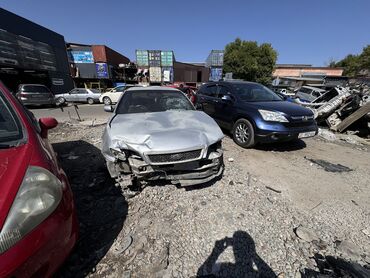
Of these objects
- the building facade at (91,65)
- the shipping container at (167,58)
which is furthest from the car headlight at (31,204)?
the shipping container at (167,58)

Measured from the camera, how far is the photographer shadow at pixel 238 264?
1799 millimetres

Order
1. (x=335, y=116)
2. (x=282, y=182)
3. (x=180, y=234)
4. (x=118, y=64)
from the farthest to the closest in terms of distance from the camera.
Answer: (x=118, y=64)
(x=335, y=116)
(x=282, y=182)
(x=180, y=234)

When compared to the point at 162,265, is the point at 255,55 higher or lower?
higher

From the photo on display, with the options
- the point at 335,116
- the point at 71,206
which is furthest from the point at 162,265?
the point at 335,116

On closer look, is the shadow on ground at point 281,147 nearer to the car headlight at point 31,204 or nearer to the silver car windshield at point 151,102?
the silver car windshield at point 151,102

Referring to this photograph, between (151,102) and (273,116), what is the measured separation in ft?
8.98

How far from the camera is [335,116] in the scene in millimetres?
7812

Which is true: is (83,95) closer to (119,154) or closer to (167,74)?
(119,154)

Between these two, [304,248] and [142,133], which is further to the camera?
[142,133]

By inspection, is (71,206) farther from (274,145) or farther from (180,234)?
(274,145)

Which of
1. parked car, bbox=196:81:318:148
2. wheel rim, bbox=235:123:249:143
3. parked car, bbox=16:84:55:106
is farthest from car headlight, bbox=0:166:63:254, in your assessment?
parked car, bbox=16:84:55:106

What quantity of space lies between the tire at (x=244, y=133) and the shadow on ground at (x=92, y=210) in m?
3.27

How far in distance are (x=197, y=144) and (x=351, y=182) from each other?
311 centimetres

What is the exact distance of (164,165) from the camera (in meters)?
2.47
